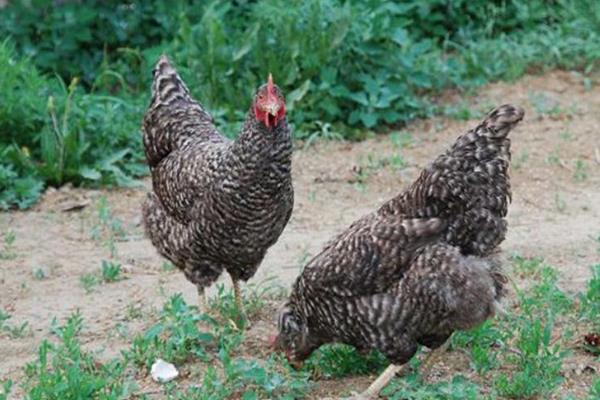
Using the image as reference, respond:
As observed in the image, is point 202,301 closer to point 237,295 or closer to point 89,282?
point 237,295

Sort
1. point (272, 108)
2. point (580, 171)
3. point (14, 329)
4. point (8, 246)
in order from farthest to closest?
point (580, 171)
point (8, 246)
point (14, 329)
point (272, 108)

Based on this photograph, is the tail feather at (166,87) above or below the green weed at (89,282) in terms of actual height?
above

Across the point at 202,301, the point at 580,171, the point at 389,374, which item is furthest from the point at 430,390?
the point at 580,171

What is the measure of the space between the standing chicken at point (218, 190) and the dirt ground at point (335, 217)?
1.55 ft

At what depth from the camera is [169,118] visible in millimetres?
7383

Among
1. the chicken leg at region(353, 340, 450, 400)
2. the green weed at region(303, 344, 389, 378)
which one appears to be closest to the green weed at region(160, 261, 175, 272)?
the green weed at region(303, 344, 389, 378)

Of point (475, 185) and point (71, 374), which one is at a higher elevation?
point (475, 185)

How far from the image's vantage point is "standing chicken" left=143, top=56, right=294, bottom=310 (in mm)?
6312

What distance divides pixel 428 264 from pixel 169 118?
2.35 m

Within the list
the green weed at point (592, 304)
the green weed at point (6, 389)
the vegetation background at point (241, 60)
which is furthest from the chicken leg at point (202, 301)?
the vegetation background at point (241, 60)

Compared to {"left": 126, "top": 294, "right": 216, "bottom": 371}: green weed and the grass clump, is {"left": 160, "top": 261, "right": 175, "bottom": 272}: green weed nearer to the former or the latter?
the grass clump

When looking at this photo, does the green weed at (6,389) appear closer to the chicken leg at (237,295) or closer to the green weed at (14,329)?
the green weed at (14,329)

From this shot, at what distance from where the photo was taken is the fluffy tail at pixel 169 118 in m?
7.31

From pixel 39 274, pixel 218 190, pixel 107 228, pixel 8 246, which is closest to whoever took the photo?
pixel 218 190
